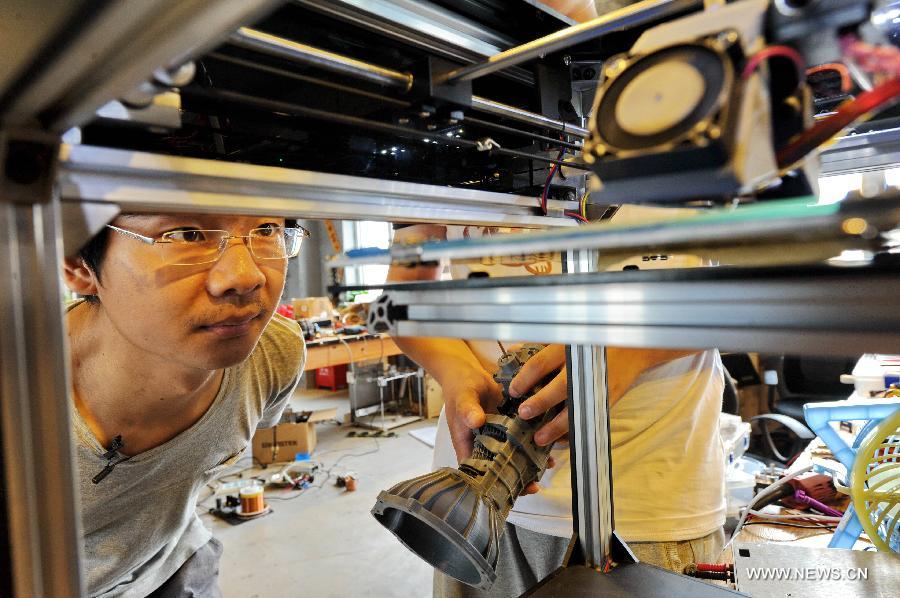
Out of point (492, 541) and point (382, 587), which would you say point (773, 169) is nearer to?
point (492, 541)

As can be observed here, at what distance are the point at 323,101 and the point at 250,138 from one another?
0.36 feet

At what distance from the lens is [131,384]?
1029 millimetres

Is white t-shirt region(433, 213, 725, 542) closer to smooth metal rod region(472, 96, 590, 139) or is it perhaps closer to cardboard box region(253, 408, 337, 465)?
smooth metal rod region(472, 96, 590, 139)

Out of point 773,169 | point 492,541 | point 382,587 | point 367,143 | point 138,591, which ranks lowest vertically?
point 382,587

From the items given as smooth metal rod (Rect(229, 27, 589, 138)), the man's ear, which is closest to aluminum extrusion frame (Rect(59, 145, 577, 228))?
smooth metal rod (Rect(229, 27, 589, 138))

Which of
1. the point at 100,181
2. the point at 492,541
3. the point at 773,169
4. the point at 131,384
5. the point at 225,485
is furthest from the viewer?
the point at 225,485

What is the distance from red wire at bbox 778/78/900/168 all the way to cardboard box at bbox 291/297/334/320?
4.52 metres

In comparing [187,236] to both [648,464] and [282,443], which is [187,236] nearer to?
[648,464]

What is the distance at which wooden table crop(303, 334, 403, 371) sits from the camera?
3.90m

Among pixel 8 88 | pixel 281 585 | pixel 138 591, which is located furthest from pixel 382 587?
pixel 8 88

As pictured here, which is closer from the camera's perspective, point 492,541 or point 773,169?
point 773,169

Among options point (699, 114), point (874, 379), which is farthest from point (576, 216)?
point (874, 379)

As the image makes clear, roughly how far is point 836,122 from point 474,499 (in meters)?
0.45

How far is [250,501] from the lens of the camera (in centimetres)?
303
